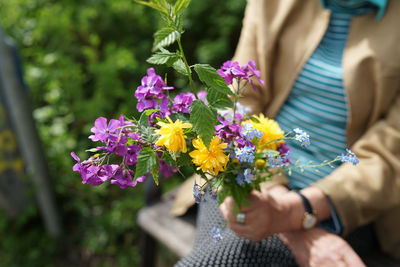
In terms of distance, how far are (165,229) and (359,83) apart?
3.31 ft

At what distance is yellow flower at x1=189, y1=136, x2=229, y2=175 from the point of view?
0.65 metres

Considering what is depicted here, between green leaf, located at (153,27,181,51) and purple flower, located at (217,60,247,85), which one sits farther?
purple flower, located at (217,60,247,85)

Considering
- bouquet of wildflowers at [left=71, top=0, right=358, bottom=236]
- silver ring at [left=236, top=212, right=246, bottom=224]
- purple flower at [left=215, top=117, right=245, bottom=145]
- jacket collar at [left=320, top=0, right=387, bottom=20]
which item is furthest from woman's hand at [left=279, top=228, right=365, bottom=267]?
jacket collar at [left=320, top=0, right=387, bottom=20]

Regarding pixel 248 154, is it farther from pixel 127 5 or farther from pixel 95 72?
pixel 127 5

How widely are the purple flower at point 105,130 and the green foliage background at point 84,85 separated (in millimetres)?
1691

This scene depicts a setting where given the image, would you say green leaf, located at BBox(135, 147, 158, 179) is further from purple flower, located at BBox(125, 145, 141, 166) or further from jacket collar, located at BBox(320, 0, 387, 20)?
jacket collar, located at BBox(320, 0, 387, 20)

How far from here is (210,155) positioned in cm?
65

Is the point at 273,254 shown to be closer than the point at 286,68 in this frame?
Yes

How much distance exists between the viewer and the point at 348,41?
1.23 meters

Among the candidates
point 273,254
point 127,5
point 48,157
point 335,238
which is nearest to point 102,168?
point 273,254

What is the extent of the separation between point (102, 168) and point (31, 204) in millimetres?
1908

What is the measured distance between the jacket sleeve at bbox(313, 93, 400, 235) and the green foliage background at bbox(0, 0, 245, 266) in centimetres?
136

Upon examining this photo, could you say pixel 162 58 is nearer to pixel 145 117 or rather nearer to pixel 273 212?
pixel 145 117

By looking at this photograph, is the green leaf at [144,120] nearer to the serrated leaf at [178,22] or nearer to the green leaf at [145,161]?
the green leaf at [145,161]
